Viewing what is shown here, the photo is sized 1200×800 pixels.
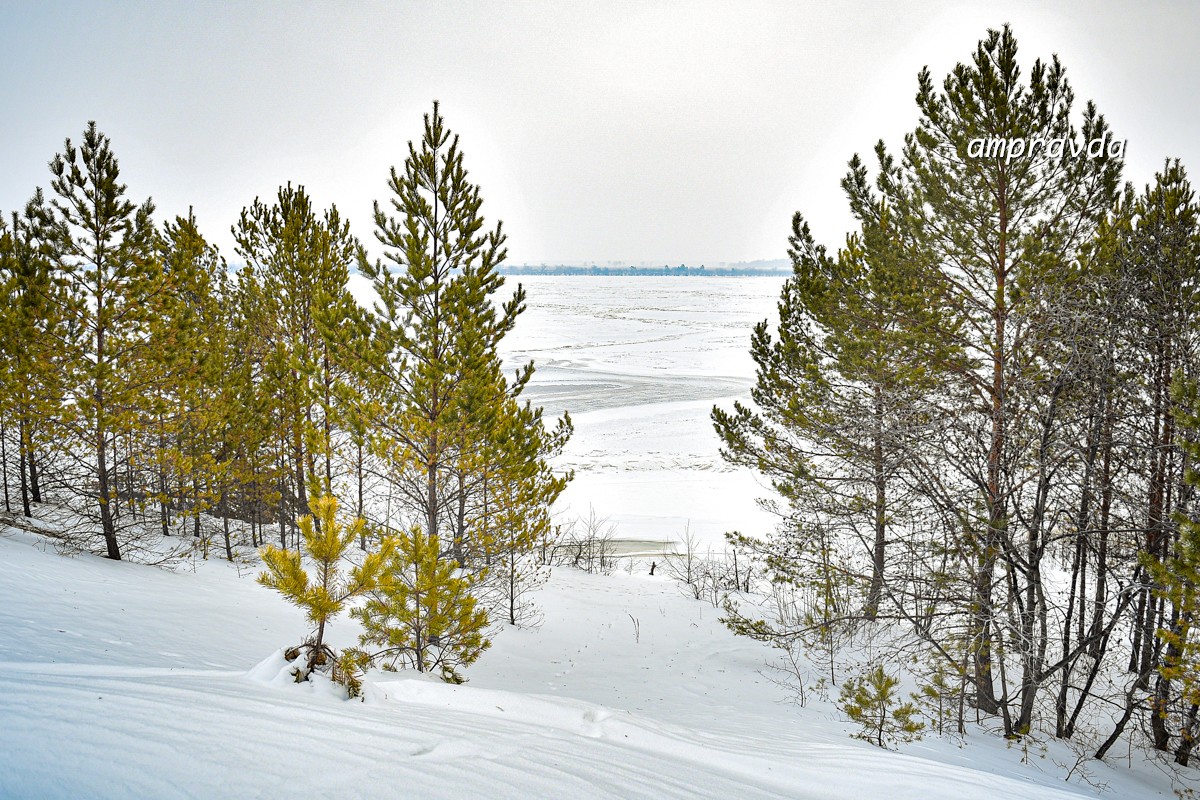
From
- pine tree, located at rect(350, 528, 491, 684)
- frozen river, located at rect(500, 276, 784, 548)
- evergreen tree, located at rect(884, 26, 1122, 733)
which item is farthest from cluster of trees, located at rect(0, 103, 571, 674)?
frozen river, located at rect(500, 276, 784, 548)

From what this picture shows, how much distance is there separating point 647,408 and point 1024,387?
26.5 m

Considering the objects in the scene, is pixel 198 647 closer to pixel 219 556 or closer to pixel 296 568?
pixel 296 568

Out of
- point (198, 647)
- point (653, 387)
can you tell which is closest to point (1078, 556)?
point (198, 647)

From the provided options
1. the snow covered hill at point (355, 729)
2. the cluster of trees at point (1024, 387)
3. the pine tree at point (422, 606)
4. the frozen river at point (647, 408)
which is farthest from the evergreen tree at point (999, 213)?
the frozen river at point (647, 408)

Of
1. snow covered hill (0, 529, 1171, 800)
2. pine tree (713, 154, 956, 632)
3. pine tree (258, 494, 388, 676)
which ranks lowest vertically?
snow covered hill (0, 529, 1171, 800)

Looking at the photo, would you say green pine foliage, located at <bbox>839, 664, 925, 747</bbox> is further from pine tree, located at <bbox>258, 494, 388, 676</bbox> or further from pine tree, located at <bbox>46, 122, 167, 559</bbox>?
pine tree, located at <bbox>46, 122, 167, 559</bbox>

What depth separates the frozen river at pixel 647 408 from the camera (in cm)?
2144

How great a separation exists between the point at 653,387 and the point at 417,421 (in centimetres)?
2903

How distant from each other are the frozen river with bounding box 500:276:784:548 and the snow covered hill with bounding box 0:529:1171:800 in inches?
374

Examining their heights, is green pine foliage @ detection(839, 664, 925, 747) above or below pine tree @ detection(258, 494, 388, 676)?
below

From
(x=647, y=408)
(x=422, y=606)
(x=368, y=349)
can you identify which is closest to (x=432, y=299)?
(x=368, y=349)

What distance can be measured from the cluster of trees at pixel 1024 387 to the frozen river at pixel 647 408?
299 inches

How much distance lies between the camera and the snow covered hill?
2.59 meters

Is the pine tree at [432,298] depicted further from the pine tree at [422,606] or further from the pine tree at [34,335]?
the pine tree at [34,335]
